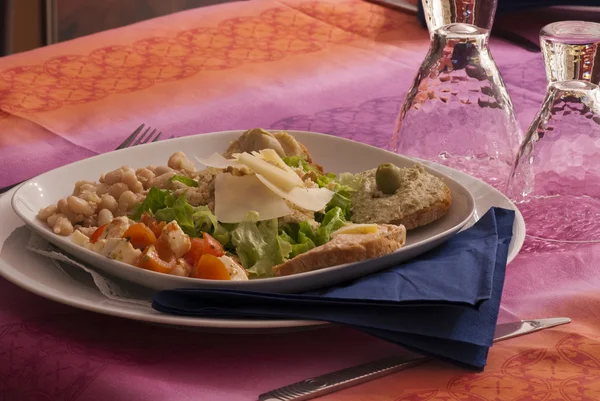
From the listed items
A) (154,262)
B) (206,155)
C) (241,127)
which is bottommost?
(241,127)

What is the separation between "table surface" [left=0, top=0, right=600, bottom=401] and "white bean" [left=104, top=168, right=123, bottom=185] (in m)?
0.24

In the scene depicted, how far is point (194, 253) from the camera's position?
1122 millimetres

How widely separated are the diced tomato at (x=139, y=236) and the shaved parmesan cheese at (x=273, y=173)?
7.2 inches

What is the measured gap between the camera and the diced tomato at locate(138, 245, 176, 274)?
3.52 feet

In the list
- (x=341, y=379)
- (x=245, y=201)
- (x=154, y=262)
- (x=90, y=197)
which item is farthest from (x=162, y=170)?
(x=341, y=379)

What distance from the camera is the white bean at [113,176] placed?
1.36 meters

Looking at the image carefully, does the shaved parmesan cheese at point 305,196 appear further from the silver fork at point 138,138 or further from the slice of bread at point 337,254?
the silver fork at point 138,138

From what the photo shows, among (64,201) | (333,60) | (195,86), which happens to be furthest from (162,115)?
(64,201)

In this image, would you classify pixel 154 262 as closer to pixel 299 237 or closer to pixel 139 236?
pixel 139 236

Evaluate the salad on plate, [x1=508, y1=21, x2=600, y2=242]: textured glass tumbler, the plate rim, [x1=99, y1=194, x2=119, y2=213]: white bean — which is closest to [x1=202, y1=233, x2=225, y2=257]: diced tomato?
the salad on plate

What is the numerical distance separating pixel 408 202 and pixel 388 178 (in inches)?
3.0

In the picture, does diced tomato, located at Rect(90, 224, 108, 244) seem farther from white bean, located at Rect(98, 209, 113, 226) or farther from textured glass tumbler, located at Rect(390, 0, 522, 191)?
textured glass tumbler, located at Rect(390, 0, 522, 191)

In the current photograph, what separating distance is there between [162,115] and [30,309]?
0.90 m

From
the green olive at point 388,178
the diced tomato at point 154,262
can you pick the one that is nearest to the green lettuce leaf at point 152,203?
the diced tomato at point 154,262
